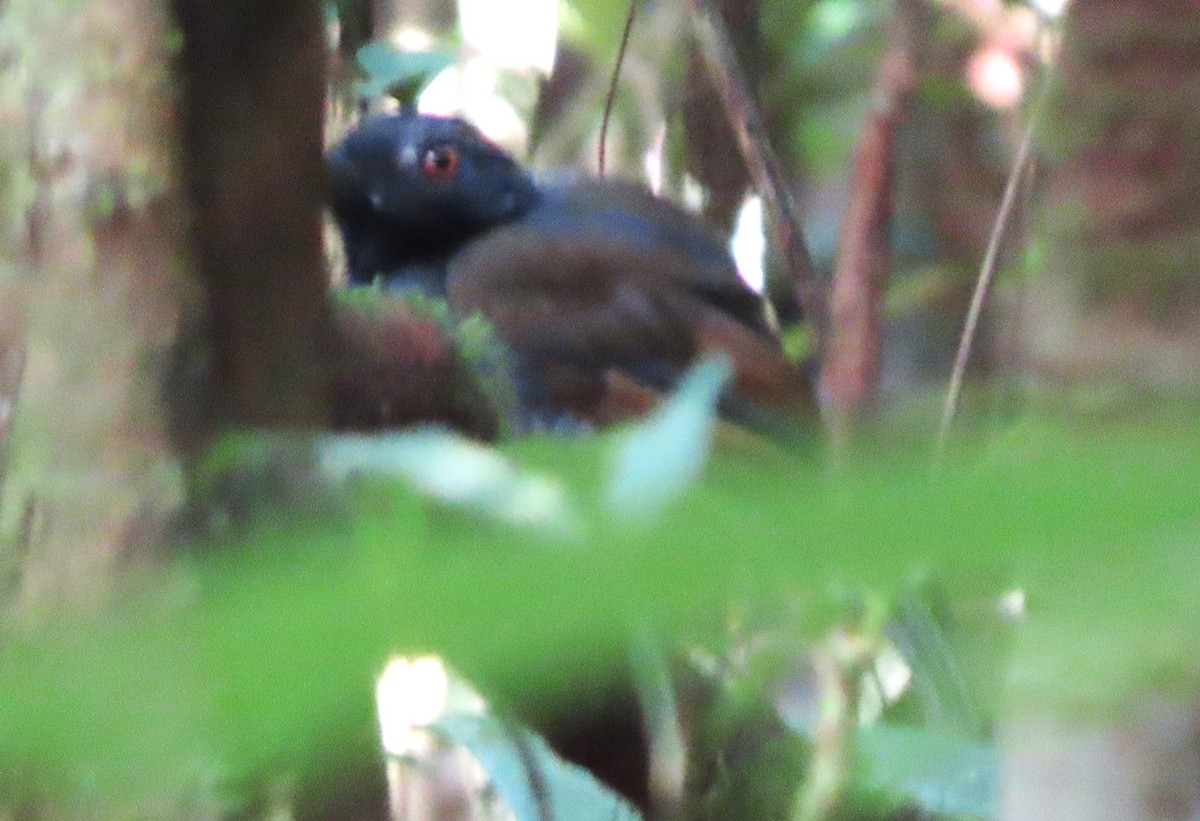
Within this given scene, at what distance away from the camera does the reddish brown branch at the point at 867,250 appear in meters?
0.76

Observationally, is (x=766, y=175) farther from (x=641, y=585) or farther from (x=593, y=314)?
(x=641, y=585)

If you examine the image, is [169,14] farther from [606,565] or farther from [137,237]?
[606,565]

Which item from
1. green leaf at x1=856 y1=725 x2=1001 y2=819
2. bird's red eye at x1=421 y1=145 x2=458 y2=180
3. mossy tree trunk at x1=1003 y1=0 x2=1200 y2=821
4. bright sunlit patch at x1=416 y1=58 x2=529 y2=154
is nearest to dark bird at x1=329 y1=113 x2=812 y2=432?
bird's red eye at x1=421 y1=145 x2=458 y2=180

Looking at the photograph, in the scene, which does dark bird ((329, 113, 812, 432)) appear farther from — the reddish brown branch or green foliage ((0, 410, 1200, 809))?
green foliage ((0, 410, 1200, 809))

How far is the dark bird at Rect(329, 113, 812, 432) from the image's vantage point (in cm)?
134

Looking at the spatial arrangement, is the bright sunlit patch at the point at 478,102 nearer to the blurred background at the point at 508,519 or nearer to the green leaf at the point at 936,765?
the blurred background at the point at 508,519

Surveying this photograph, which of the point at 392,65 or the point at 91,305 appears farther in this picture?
the point at 392,65

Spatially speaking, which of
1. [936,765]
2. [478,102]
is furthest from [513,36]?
[936,765]

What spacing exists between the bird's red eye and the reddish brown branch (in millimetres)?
602

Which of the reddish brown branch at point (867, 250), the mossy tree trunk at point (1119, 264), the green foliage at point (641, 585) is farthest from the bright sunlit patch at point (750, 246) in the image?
the green foliage at point (641, 585)

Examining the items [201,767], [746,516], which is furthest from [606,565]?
[201,767]

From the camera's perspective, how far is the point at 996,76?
1681 mm

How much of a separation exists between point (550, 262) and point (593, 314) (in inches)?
3.4

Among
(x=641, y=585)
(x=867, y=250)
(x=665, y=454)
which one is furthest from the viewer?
(x=867, y=250)
